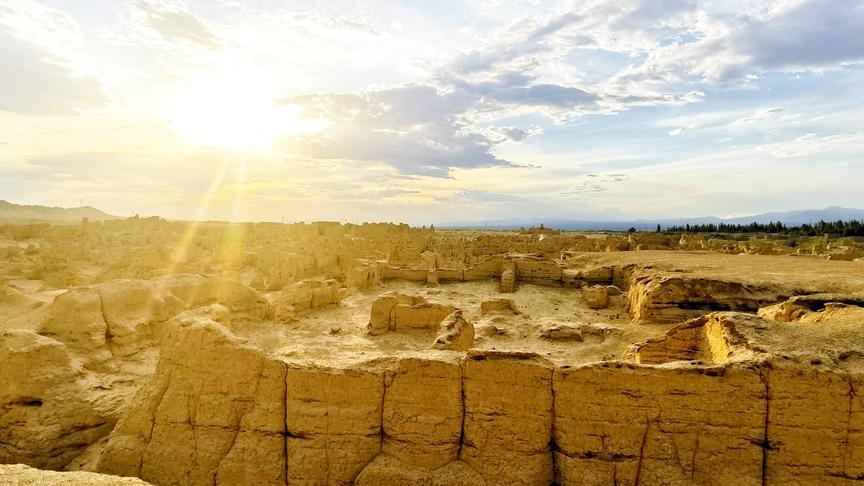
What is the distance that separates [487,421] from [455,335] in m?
4.63

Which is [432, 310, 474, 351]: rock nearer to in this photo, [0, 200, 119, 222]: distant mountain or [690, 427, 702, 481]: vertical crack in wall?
[690, 427, 702, 481]: vertical crack in wall

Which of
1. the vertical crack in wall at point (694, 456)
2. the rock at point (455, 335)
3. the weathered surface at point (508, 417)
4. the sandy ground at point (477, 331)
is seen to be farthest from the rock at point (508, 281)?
the vertical crack in wall at point (694, 456)

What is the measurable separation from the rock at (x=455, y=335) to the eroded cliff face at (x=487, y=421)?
3622 mm

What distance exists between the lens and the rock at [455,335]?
10.7 m

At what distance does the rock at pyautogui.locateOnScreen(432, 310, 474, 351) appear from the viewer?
35.1 ft

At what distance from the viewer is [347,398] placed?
684 centimetres

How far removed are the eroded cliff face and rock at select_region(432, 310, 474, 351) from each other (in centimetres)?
362

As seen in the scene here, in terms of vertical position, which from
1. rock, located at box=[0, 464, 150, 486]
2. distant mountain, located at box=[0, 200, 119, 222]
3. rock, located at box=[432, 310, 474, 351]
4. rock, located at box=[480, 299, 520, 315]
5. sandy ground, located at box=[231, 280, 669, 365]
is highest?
distant mountain, located at box=[0, 200, 119, 222]

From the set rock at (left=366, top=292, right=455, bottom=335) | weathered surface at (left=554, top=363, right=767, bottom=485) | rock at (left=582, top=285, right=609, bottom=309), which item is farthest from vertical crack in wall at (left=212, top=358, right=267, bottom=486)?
rock at (left=582, top=285, right=609, bottom=309)

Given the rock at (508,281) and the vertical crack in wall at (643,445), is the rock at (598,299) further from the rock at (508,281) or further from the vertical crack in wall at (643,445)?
the vertical crack in wall at (643,445)

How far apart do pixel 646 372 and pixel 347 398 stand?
4.16 meters

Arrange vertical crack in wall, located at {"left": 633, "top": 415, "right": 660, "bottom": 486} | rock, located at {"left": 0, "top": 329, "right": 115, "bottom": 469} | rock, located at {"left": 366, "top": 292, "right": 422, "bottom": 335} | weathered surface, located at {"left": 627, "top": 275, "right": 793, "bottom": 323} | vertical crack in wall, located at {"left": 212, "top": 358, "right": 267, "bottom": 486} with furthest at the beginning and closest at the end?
rock, located at {"left": 366, "top": 292, "right": 422, "bottom": 335} < weathered surface, located at {"left": 627, "top": 275, "right": 793, "bottom": 323} < rock, located at {"left": 0, "top": 329, "right": 115, "bottom": 469} < vertical crack in wall, located at {"left": 212, "top": 358, "right": 267, "bottom": 486} < vertical crack in wall, located at {"left": 633, "top": 415, "right": 660, "bottom": 486}

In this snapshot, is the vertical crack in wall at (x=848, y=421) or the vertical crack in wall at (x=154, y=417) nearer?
the vertical crack in wall at (x=848, y=421)

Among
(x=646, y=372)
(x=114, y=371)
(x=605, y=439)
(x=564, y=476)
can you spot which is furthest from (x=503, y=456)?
(x=114, y=371)
